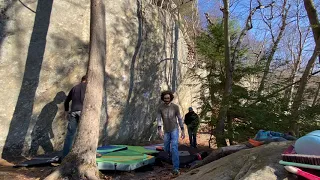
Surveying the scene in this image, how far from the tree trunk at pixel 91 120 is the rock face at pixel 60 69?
8.11ft

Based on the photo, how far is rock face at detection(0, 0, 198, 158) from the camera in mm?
7484

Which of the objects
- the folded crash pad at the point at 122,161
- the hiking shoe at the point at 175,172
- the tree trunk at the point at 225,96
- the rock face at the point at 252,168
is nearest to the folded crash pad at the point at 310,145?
the rock face at the point at 252,168

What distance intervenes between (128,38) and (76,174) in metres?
6.47

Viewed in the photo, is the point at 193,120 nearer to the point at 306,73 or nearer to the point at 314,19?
the point at 306,73

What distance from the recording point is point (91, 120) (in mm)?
5789

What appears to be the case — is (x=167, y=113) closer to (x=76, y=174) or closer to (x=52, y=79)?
(x=76, y=174)

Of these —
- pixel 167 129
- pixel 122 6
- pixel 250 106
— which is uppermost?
pixel 122 6

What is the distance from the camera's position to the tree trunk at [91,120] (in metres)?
5.30

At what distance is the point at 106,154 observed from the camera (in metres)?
7.29

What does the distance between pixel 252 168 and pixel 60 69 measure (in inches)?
270

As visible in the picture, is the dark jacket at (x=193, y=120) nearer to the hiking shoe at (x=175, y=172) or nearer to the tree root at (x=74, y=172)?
the hiking shoe at (x=175, y=172)

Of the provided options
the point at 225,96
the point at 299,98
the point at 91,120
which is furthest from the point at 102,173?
the point at 299,98

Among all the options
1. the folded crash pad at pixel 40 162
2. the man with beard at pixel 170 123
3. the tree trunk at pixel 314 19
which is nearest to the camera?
the folded crash pad at pixel 40 162

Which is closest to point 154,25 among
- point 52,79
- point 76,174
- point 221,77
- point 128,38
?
point 128,38
